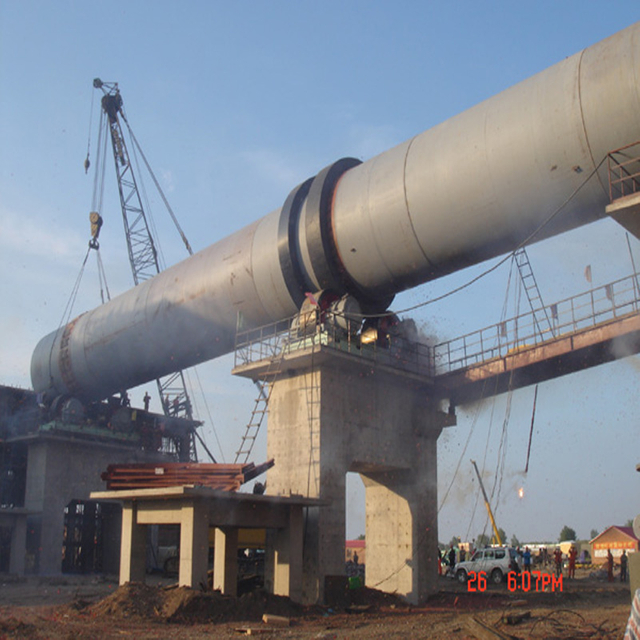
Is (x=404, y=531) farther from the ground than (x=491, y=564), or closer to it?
farther from the ground

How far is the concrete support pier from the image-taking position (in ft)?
71.0

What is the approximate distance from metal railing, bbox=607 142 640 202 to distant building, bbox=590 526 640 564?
53623mm

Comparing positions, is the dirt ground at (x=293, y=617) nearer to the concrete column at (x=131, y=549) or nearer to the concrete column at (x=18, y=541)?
the concrete column at (x=131, y=549)

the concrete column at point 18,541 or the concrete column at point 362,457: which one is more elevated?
the concrete column at point 362,457

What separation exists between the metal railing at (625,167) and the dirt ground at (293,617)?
9461 mm

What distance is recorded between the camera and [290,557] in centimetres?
2031

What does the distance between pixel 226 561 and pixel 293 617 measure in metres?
2.95

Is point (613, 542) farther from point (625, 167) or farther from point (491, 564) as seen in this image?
point (625, 167)

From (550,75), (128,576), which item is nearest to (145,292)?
(128,576)
